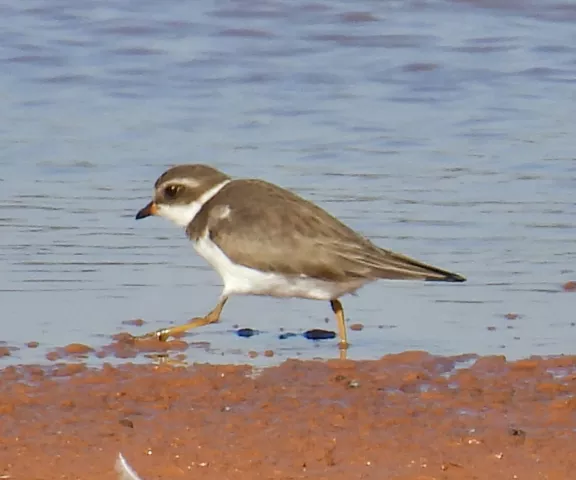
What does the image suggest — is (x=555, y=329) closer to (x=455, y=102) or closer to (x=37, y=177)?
(x=37, y=177)

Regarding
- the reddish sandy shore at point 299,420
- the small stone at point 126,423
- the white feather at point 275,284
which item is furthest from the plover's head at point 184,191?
the small stone at point 126,423

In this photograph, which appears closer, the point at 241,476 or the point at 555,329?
the point at 241,476

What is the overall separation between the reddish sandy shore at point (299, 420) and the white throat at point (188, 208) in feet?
4.64

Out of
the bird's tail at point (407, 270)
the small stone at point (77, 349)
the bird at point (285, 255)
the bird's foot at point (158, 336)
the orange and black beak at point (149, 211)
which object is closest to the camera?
the small stone at point (77, 349)

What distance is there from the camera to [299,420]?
20.5 ft

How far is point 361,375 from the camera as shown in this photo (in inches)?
275

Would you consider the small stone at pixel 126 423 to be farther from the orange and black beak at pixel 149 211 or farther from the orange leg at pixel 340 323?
the orange and black beak at pixel 149 211

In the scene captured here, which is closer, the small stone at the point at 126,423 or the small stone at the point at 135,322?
the small stone at the point at 126,423

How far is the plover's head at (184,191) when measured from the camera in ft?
27.6


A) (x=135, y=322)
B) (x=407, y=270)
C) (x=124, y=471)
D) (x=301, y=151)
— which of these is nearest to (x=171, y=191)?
(x=135, y=322)

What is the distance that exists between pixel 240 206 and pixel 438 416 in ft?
6.98

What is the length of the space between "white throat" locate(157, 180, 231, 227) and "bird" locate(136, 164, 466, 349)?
0.60 ft

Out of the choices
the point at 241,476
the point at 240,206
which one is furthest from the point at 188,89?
the point at 241,476

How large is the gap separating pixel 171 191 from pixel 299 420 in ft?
8.16
